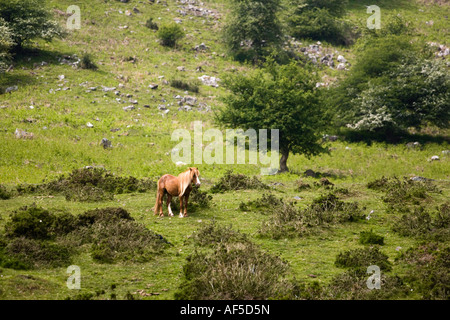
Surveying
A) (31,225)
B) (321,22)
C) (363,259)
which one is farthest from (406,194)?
(321,22)

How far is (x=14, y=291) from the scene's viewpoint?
27.6ft

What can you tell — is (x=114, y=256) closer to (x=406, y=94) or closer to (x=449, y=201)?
(x=449, y=201)

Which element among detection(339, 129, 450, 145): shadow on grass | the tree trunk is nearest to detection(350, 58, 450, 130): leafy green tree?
detection(339, 129, 450, 145): shadow on grass

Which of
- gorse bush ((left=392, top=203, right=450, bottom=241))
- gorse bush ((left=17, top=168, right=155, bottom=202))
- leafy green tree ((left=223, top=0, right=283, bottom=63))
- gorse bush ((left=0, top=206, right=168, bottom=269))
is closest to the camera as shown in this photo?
gorse bush ((left=0, top=206, right=168, bottom=269))

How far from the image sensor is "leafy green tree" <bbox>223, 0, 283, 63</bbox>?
55375mm

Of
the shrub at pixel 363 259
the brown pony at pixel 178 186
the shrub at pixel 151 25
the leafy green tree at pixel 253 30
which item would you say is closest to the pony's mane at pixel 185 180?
the brown pony at pixel 178 186

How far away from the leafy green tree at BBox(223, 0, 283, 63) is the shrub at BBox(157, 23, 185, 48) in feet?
20.6

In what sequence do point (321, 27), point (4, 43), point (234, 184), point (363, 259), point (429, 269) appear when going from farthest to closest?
point (321, 27) < point (4, 43) < point (234, 184) < point (363, 259) < point (429, 269)

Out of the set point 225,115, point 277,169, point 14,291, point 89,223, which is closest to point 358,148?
point 277,169

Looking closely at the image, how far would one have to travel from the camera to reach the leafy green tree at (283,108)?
1155 inches

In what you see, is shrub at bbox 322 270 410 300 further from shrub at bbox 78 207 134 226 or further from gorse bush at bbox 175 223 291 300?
shrub at bbox 78 207 134 226

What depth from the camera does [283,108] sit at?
29.7 m

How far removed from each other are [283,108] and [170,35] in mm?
29115

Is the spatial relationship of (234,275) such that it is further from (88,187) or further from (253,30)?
(253,30)
